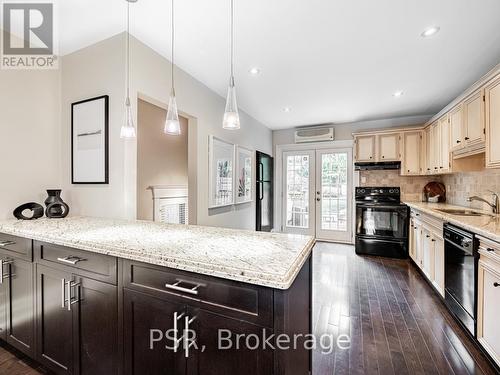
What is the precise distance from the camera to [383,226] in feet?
13.6

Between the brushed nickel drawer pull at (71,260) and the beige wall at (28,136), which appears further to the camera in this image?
the beige wall at (28,136)

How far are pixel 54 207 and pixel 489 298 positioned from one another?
3417 millimetres

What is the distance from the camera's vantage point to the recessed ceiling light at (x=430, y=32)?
1.97m

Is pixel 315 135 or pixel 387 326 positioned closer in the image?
pixel 387 326

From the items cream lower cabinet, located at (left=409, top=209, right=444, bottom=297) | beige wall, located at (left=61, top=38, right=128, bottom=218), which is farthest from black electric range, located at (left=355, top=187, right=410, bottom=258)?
beige wall, located at (left=61, top=38, right=128, bottom=218)

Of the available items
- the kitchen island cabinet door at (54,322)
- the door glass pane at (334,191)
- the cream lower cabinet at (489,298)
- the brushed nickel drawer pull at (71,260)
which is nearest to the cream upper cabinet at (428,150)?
the door glass pane at (334,191)

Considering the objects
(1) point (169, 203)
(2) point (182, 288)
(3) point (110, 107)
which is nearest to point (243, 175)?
(1) point (169, 203)

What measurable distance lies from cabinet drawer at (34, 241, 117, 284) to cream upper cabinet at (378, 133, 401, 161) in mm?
4552

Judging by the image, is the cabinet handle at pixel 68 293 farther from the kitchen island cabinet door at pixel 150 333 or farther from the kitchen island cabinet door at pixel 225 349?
the kitchen island cabinet door at pixel 225 349

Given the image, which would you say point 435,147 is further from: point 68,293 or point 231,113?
point 68,293

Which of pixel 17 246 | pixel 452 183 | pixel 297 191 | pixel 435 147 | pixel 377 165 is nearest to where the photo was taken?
pixel 17 246

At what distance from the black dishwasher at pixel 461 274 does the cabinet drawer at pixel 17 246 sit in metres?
3.10

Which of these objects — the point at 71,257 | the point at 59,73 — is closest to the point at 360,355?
the point at 71,257

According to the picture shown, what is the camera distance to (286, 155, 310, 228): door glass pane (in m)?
5.44
